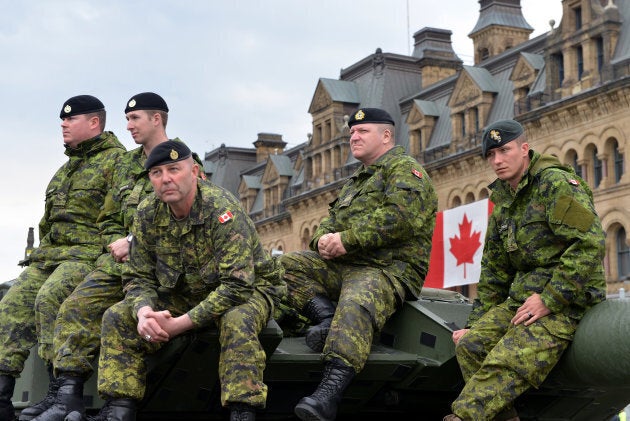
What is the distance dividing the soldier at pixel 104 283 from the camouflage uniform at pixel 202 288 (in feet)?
1.44

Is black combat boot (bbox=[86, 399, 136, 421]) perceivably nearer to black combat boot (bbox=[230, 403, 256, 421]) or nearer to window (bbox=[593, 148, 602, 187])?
black combat boot (bbox=[230, 403, 256, 421])

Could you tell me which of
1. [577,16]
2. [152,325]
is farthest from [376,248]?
[577,16]

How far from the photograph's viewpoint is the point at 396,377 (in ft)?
24.9

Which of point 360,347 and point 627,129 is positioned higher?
point 627,129

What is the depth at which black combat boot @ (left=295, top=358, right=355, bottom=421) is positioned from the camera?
21.7ft

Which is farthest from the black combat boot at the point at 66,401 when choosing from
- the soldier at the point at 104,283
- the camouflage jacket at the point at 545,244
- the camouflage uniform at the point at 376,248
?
the camouflage jacket at the point at 545,244

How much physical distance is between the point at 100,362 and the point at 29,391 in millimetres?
1721

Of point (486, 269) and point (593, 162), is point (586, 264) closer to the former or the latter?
point (486, 269)

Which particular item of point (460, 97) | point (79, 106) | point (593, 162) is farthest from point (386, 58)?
point (79, 106)

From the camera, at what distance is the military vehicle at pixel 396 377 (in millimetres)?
6641

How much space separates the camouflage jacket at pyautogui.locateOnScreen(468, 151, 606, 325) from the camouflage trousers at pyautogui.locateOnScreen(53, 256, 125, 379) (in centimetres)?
218

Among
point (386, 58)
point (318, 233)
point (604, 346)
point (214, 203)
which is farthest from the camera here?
point (386, 58)

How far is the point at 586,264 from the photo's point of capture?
21.3 feet

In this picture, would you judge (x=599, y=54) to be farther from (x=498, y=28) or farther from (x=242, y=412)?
(x=242, y=412)
